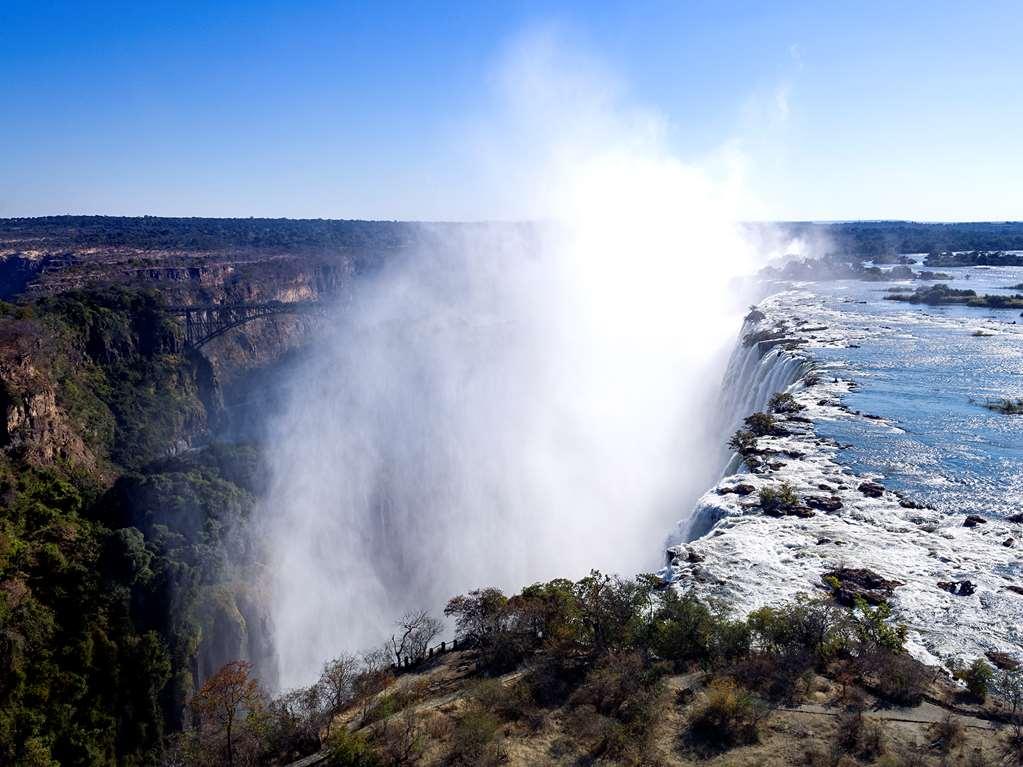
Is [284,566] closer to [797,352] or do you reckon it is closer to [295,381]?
[797,352]

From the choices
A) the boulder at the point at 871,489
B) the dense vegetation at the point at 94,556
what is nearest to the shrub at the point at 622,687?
the boulder at the point at 871,489

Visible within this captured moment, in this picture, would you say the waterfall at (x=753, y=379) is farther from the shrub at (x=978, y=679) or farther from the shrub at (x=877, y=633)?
the shrub at (x=978, y=679)

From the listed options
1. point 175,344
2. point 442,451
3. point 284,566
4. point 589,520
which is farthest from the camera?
point 175,344

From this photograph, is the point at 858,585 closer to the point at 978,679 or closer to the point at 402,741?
the point at 978,679

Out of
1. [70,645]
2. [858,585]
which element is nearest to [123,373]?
[70,645]

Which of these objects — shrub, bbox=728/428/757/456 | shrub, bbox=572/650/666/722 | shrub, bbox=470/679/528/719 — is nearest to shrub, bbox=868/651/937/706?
shrub, bbox=572/650/666/722

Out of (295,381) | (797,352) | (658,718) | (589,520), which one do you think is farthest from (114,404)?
(658,718)
